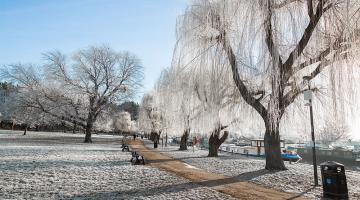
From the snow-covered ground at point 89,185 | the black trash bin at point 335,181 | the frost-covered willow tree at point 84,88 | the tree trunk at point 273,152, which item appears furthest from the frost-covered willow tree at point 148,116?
the black trash bin at point 335,181

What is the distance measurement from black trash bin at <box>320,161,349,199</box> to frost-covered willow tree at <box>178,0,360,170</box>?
12.7 ft

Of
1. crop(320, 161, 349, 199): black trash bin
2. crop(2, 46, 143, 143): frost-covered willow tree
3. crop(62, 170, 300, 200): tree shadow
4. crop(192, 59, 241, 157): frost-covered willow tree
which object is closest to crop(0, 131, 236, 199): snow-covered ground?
crop(62, 170, 300, 200): tree shadow

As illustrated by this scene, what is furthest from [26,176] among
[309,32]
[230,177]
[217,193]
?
[309,32]

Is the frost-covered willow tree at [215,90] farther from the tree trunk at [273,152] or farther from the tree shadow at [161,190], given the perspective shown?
the tree shadow at [161,190]

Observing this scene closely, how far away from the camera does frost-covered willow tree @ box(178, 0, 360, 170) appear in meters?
12.2

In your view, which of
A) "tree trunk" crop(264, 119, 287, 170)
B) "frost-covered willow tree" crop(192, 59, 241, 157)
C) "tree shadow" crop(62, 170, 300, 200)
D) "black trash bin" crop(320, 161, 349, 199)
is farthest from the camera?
"tree trunk" crop(264, 119, 287, 170)

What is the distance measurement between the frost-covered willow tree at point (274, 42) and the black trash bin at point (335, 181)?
152 inches

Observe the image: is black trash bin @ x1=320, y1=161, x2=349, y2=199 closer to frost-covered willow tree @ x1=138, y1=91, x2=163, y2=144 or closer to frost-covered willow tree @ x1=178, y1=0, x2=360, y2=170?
frost-covered willow tree @ x1=178, y1=0, x2=360, y2=170

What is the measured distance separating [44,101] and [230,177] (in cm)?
3541

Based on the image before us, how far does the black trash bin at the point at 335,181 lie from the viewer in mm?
8938

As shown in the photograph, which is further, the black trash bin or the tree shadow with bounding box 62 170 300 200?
the black trash bin

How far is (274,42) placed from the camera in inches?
492

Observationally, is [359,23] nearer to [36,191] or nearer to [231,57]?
[231,57]

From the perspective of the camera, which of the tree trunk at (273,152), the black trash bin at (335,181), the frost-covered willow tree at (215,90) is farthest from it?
the tree trunk at (273,152)
